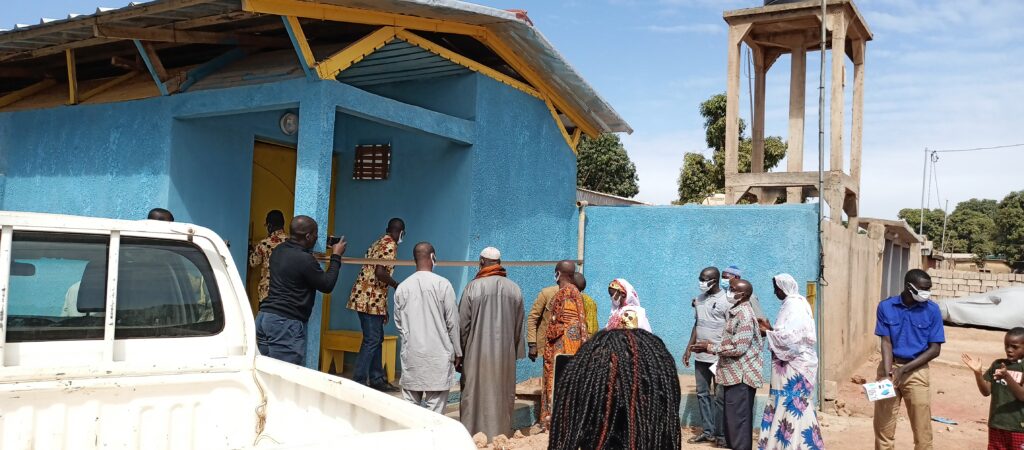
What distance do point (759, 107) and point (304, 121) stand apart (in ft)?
26.1

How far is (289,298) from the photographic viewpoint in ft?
15.9

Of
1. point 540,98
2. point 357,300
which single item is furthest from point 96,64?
point 540,98

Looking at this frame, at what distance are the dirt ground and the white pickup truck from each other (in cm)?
324

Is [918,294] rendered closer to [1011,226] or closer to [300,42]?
[300,42]

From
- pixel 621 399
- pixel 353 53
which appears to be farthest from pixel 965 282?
pixel 621 399

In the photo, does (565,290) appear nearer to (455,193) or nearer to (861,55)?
(455,193)

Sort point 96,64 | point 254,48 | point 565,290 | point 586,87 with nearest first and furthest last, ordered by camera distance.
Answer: point 565,290, point 254,48, point 96,64, point 586,87

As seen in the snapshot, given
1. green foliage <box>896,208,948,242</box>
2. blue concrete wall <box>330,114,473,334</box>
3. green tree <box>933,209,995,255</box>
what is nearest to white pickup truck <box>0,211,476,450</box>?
blue concrete wall <box>330,114,473,334</box>

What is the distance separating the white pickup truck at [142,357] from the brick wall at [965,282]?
25.2 meters

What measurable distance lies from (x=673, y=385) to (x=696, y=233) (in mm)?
5243

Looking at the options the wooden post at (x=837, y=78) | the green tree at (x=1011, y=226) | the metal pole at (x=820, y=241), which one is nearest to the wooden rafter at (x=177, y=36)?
the metal pole at (x=820, y=241)

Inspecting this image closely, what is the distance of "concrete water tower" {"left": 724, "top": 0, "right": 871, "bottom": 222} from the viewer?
9.55 metres

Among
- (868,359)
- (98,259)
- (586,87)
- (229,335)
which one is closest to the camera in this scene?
(98,259)

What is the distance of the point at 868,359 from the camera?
13.0 m
